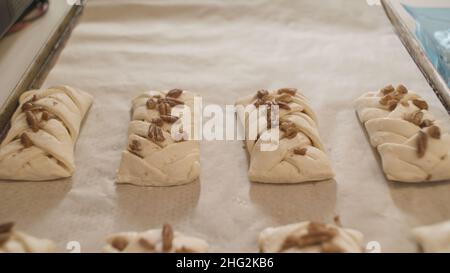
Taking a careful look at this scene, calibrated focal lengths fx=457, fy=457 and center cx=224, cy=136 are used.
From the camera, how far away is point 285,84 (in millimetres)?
1669

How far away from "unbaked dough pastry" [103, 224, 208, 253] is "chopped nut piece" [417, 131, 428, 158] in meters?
0.63

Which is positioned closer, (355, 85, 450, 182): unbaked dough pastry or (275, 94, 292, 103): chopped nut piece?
(355, 85, 450, 182): unbaked dough pastry

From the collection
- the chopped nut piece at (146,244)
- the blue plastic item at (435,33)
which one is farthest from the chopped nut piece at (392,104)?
the chopped nut piece at (146,244)

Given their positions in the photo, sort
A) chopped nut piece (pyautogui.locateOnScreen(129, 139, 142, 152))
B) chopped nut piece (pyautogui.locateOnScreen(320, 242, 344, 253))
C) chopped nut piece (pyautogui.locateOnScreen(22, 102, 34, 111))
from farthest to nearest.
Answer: chopped nut piece (pyautogui.locateOnScreen(22, 102, 34, 111)), chopped nut piece (pyautogui.locateOnScreen(129, 139, 142, 152)), chopped nut piece (pyautogui.locateOnScreen(320, 242, 344, 253))

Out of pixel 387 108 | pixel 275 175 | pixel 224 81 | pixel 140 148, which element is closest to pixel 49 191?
pixel 140 148

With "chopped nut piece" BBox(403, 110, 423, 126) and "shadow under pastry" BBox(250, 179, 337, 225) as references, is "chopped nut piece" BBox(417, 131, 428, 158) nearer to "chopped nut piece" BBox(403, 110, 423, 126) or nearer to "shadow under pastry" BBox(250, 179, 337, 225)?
"chopped nut piece" BBox(403, 110, 423, 126)

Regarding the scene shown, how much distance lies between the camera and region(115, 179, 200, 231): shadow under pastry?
1161 mm

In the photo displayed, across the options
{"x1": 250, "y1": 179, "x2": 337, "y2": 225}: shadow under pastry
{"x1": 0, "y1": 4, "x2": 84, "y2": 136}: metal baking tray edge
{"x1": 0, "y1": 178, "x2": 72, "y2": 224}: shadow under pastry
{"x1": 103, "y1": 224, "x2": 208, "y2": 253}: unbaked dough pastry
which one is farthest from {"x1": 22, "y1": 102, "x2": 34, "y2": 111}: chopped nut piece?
{"x1": 250, "y1": 179, "x2": 337, "y2": 225}: shadow under pastry

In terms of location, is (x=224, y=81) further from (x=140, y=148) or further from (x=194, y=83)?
(x=140, y=148)

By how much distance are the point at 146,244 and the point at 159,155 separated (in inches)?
12.3

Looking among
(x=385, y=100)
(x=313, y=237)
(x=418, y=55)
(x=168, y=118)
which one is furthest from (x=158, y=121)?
(x=418, y=55)

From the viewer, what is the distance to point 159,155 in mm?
1245

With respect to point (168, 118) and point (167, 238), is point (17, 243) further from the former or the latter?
point (168, 118)

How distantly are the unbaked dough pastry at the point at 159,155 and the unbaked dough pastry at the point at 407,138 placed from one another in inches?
20.8
